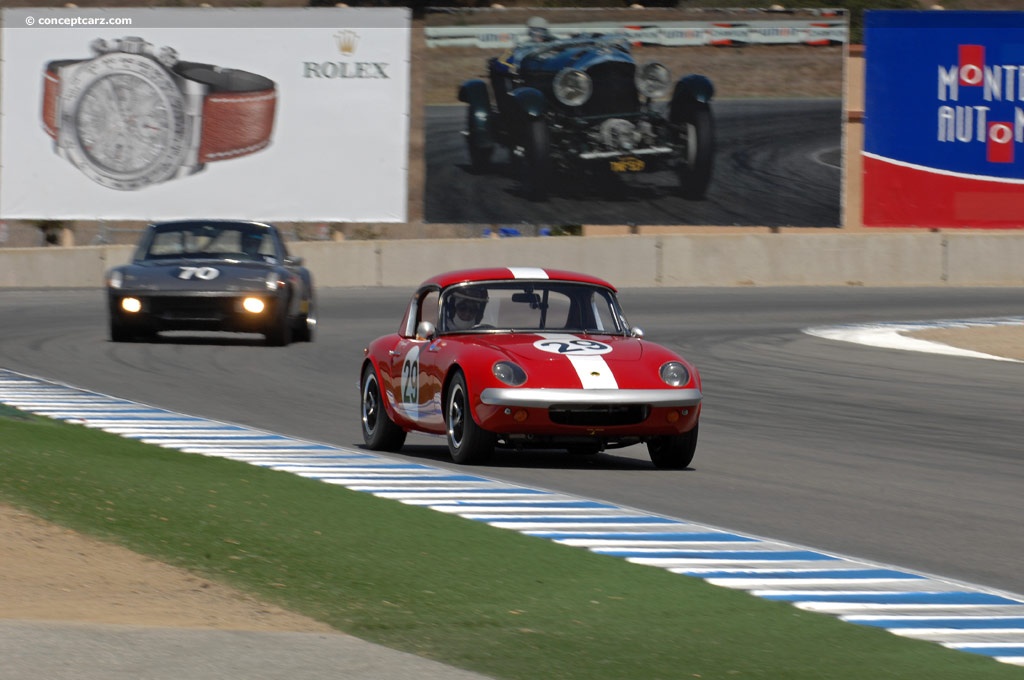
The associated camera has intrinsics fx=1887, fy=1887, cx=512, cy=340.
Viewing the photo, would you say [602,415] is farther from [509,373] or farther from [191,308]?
[191,308]

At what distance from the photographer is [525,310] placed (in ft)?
39.3

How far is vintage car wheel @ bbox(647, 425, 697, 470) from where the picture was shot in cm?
1144

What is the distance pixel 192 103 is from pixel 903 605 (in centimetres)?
3224

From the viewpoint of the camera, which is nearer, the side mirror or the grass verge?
the grass verge

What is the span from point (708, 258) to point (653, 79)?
13.7 ft

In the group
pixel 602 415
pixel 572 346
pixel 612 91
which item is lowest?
pixel 602 415

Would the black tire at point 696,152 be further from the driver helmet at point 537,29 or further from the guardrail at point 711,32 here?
the driver helmet at point 537,29

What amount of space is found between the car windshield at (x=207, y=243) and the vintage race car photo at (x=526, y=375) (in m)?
7.86

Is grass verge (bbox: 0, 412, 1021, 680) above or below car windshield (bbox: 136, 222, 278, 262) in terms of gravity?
below

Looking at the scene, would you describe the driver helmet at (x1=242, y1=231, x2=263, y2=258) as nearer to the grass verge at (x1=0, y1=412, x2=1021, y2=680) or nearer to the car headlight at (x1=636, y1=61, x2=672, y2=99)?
the grass verge at (x1=0, y1=412, x2=1021, y2=680)

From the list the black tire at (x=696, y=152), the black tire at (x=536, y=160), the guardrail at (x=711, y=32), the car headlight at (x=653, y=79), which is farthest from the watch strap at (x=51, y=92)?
the black tire at (x=696, y=152)

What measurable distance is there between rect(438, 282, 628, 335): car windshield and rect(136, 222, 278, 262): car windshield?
8551 mm

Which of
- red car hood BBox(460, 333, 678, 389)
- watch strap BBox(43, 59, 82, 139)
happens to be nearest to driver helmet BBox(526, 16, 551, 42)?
watch strap BBox(43, 59, 82, 139)

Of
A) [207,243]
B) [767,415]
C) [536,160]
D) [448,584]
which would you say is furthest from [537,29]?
[448,584]
